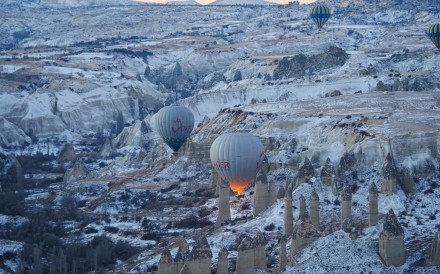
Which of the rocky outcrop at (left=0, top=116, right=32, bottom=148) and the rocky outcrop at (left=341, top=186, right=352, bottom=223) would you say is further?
the rocky outcrop at (left=0, top=116, right=32, bottom=148)

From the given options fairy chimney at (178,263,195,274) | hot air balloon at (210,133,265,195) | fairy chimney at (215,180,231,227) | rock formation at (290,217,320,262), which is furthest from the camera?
hot air balloon at (210,133,265,195)

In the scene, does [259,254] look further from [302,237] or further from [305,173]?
[305,173]

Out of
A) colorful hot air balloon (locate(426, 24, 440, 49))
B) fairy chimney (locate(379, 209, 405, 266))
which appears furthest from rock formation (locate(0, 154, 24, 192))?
colorful hot air balloon (locate(426, 24, 440, 49))

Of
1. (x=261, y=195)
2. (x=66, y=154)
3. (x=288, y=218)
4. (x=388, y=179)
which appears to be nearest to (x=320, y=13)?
(x=66, y=154)

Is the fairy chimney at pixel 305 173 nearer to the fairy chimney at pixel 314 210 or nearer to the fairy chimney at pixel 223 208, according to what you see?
the fairy chimney at pixel 223 208

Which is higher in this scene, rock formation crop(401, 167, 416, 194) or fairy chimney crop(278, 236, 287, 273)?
rock formation crop(401, 167, 416, 194)

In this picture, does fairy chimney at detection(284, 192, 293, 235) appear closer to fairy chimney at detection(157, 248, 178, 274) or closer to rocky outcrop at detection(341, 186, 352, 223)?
rocky outcrop at detection(341, 186, 352, 223)
